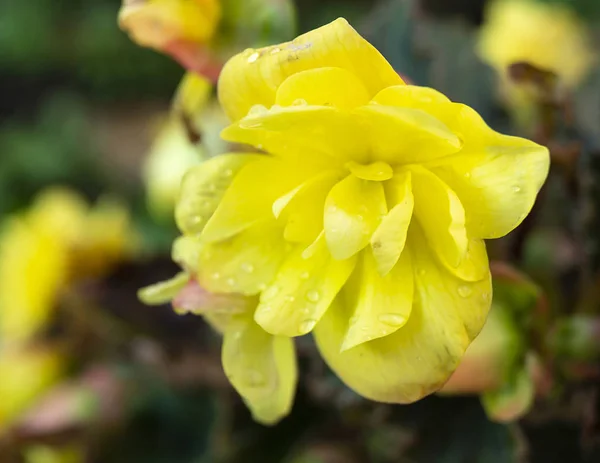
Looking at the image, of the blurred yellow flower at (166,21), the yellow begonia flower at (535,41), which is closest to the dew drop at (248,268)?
the blurred yellow flower at (166,21)

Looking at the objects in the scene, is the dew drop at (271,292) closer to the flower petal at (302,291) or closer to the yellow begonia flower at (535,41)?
the flower petal at (302,291)

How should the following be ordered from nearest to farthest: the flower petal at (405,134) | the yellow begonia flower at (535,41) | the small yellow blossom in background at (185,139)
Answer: the flower petal at (405,134) → the small yellow blossom in background at (185,139) → the yellow begonia flower at (535,41)

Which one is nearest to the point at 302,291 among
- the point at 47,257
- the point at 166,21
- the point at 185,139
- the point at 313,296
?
the point at 313,296

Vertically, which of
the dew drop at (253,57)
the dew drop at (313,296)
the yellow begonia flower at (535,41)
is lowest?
the yellow begonia flower at (535,41)

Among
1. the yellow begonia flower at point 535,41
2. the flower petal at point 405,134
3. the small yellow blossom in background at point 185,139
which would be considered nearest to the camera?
→ the flower petal at point 405,134

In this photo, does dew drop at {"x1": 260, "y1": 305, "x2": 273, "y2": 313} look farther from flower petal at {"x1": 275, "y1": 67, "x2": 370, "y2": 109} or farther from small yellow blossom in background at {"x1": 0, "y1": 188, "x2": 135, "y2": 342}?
small yellow blossom in background at {"x1": 0, "y1": 188, "x2": 135, "y2": 342}

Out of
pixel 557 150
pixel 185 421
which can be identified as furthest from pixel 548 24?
pixel 185 421

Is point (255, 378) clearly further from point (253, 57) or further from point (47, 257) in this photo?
point (47, 257)
